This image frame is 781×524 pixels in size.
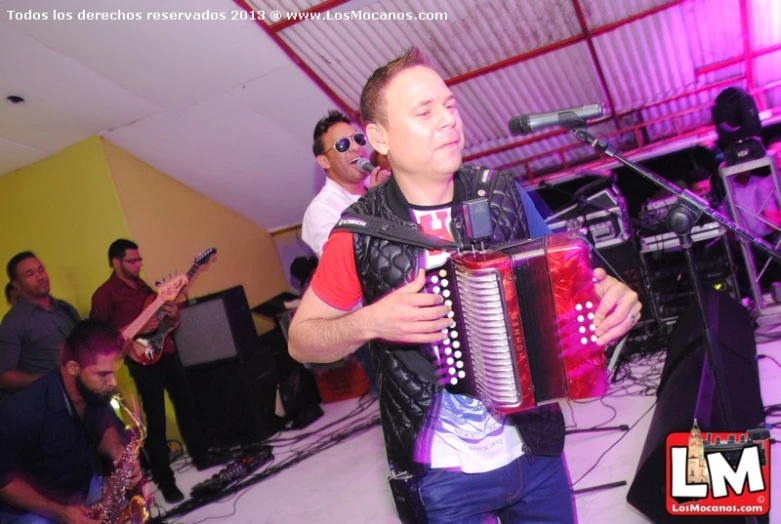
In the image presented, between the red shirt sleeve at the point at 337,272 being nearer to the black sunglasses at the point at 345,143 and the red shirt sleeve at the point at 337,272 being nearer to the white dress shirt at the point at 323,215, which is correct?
the white dress shirt at the point at 323,215

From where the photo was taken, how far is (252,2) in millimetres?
5047

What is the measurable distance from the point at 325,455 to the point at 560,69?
4.00 m

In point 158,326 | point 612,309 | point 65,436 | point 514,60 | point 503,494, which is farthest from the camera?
point 514,60

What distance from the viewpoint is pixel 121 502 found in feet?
11.1

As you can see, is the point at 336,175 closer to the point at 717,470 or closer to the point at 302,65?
the point at 717,470

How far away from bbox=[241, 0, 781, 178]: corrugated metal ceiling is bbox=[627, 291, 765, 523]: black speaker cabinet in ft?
10.4

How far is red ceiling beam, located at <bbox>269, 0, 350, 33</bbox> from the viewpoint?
5.14 m

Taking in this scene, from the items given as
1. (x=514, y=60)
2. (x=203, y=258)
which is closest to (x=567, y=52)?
(x=514, y=60)

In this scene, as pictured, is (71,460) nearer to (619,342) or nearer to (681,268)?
(619,342)

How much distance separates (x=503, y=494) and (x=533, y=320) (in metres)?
0.45

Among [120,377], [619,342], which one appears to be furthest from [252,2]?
[619,342]

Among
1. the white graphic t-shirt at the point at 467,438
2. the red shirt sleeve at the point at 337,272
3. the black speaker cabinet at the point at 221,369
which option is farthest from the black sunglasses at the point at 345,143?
the black speaker cabinet at the point at 221,369

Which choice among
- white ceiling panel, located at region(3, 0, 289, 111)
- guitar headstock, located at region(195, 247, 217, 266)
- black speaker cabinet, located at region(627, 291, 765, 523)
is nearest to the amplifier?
black speaker cabinet, located at region(627, 291, 765, 523)

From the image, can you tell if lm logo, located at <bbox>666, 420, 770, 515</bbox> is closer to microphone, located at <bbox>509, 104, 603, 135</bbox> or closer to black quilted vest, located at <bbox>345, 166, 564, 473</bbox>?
black quilted vest, located at <bbox>345, 166, 564, 473</bbox>
